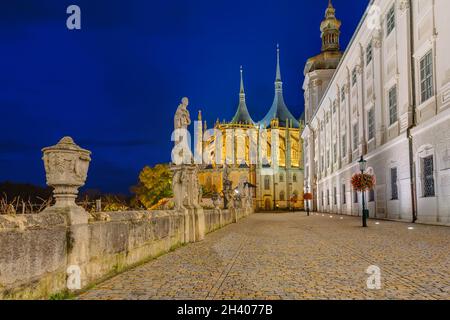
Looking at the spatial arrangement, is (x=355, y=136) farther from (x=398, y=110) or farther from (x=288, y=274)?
(x=288, y=274)

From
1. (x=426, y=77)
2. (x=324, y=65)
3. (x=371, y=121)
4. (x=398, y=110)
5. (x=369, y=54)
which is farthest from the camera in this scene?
(x=324, y=65)

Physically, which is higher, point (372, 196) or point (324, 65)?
point (324, 65)

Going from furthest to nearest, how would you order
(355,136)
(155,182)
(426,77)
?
(155,182)
(355,136)
(426,77)

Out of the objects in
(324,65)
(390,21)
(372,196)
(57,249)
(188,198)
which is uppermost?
(324,65)

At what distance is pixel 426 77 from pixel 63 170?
60.0ft

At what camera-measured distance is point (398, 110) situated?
77.2ft

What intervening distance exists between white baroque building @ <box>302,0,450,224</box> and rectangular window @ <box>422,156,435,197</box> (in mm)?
42

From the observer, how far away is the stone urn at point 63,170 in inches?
232

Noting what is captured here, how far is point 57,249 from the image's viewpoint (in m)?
5.37

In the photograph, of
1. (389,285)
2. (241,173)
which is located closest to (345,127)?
(389,285)

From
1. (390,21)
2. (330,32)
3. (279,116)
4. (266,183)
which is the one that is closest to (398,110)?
(390,21)

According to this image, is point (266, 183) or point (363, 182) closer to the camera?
point (363, 182)

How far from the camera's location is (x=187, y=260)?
9.14 metres
